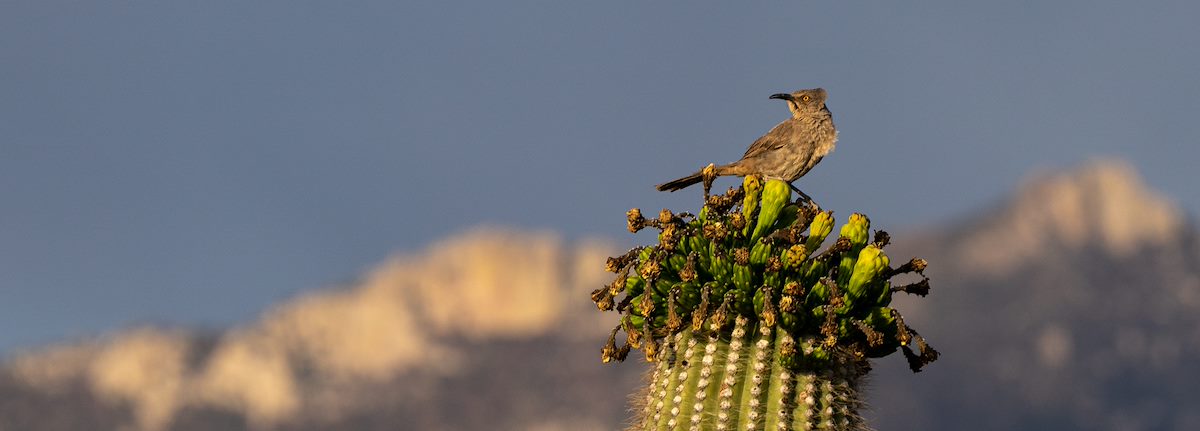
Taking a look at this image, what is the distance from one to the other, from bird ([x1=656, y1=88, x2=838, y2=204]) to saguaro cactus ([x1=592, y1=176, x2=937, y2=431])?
3.72 metres

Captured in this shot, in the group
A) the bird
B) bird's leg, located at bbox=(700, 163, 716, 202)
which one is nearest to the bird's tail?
the bird

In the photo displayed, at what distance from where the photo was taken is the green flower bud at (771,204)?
11117 mm

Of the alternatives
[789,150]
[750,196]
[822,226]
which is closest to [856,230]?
[822,226]

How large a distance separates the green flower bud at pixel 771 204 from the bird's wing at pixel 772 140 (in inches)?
139

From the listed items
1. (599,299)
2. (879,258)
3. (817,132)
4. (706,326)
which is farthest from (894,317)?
(817,132)

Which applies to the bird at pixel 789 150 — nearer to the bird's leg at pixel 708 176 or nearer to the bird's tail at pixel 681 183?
the bird's tail at pixel 681 183

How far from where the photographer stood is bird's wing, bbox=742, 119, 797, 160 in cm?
1493

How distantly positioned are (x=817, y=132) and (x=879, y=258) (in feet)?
15.5

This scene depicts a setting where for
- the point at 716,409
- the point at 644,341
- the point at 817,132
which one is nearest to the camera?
the point at 716,409

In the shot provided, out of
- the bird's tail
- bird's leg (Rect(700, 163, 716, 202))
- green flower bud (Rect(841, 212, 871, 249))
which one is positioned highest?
the bird's tail

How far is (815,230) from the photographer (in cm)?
1120

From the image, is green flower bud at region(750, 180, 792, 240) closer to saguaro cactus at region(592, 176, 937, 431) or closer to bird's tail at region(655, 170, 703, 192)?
saguaro cactus at region(592, 176, 937, 431)

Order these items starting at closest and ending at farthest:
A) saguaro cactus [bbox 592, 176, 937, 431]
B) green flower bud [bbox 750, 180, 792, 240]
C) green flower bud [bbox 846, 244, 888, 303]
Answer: saguaro cactus [bbox 592, 176, 937, 431]
green flower bud [bbox 846, 244, 888, 303]
green flower bud [bbox 750, 180, 792, 240]

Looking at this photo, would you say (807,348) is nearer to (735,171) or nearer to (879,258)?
(879,258)
